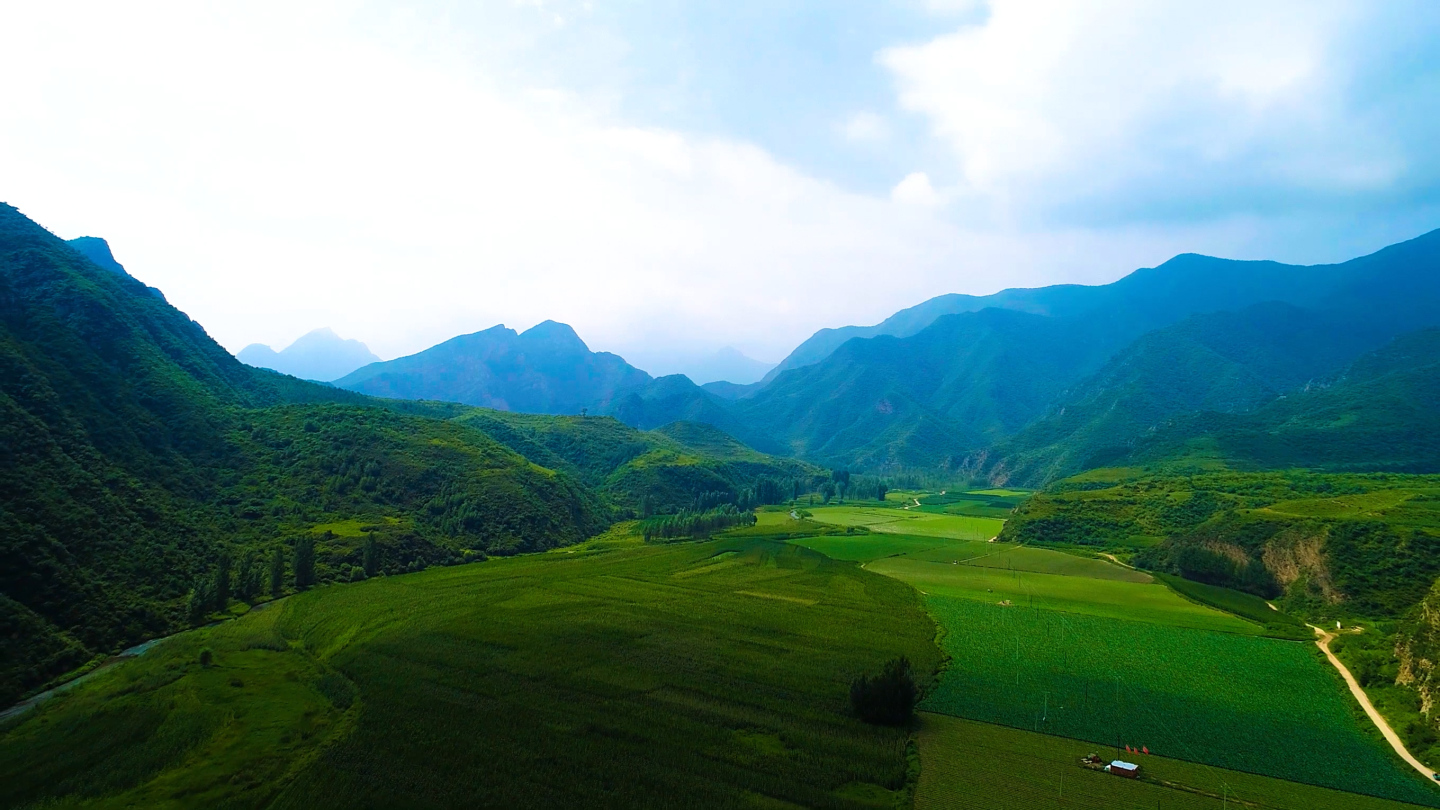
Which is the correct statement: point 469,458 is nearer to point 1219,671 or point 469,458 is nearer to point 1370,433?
point 1219,671

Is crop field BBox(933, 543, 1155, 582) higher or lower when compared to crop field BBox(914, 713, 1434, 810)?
higher

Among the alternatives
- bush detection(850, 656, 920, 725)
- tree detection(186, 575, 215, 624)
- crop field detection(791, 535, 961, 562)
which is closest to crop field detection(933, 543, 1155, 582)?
crop field detection(791, 535, 961, 562)

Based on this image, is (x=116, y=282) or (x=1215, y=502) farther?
(x=116, y=282)

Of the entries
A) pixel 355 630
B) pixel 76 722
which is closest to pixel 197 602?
pixel 355 630

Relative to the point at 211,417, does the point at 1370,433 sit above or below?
above

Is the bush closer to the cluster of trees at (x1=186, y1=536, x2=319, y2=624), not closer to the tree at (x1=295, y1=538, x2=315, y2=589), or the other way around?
the cluster of trees at (x1=186, y1=536, x2=319, y2=624)

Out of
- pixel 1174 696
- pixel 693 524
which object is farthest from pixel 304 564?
pixel 1174 696

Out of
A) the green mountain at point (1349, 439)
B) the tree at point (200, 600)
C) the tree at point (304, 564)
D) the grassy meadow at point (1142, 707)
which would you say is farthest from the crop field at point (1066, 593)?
the green mountain at point (1349, 439)
